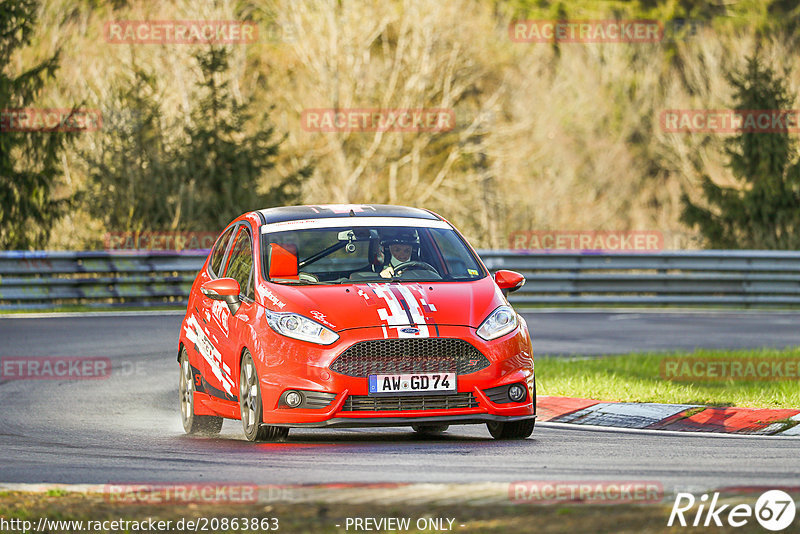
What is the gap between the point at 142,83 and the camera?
32.7 metres

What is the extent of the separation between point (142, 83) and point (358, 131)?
425 inches

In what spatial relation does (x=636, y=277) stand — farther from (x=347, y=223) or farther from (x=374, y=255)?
(x=374, y=255)

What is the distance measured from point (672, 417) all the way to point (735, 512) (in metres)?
5.23

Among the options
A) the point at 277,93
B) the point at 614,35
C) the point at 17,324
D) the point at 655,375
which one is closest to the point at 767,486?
the point at 655,375

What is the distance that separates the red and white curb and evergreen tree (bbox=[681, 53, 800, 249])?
21803mm

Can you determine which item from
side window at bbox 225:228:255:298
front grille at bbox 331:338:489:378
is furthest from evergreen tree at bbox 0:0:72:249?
front grille at bbox 331:338:489:378

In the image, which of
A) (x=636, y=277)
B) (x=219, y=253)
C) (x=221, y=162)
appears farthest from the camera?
(x=221, y=162)

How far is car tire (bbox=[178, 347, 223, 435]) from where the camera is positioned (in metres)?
10.8

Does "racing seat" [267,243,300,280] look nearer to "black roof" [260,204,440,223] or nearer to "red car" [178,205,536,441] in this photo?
"red car" [178,205,536,441]

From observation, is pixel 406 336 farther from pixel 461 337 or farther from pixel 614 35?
pixel 614 35

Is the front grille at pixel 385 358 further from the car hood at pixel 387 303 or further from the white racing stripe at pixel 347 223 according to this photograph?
the white racing stripe at pixel 347 223

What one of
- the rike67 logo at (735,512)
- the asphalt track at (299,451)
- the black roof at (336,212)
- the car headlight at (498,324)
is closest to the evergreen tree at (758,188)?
the asphalt track at (299,451)

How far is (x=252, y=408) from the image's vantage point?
9.61 meters

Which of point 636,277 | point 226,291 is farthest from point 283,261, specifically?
point 636,277
